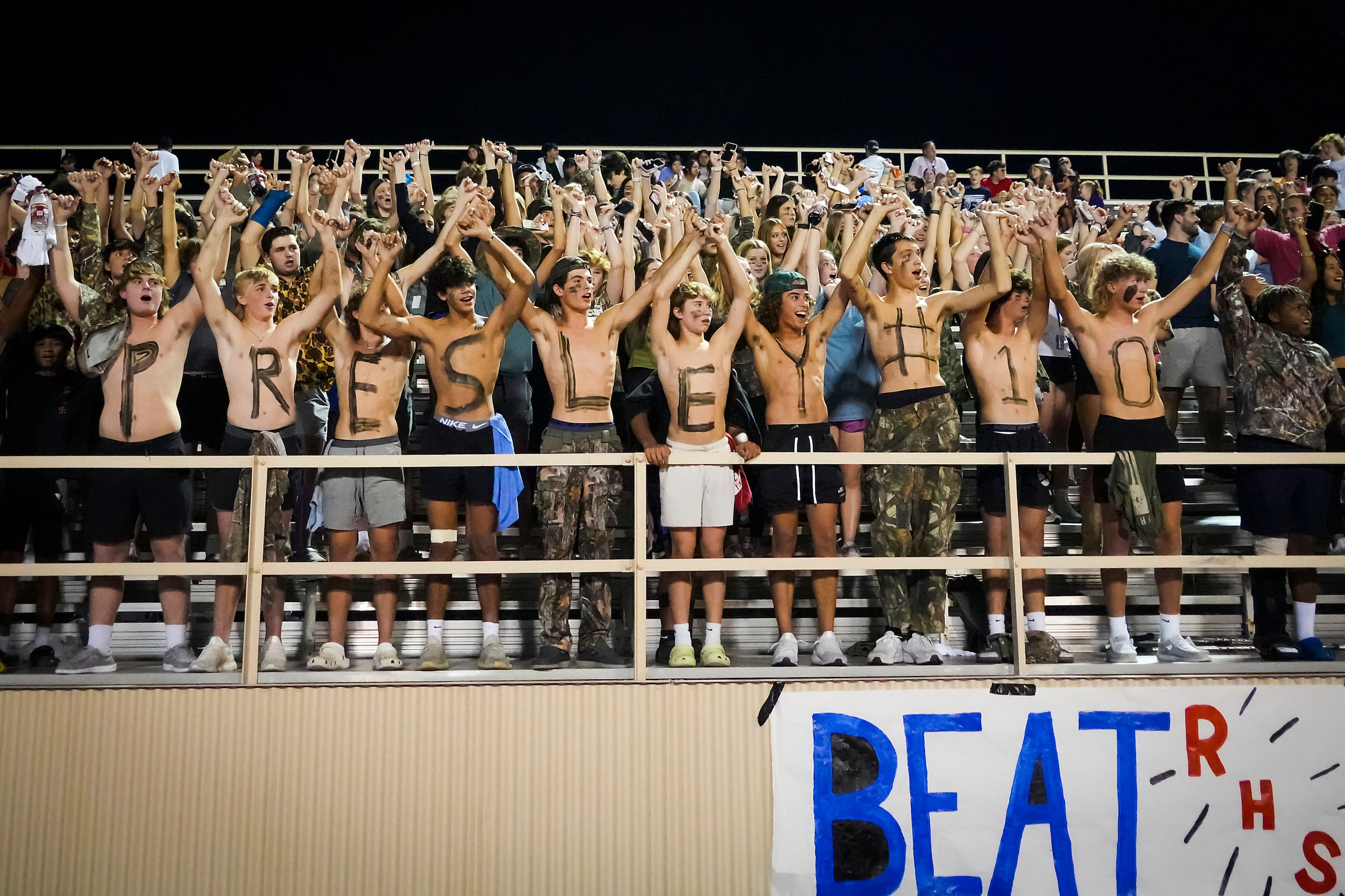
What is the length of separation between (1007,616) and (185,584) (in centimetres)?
416

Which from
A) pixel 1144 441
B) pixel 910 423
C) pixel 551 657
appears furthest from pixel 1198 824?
pixel 551 657

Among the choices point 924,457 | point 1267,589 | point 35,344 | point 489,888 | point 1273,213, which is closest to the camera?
point 489,888

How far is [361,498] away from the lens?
5191 millimetres

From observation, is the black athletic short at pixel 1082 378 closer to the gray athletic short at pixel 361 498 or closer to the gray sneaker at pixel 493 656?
the gray sneaker at pixel 493 656

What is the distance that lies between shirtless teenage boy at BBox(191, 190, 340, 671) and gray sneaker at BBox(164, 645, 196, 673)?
231 mm

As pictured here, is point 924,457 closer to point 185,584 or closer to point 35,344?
point 185,584

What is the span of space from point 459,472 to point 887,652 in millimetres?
2277

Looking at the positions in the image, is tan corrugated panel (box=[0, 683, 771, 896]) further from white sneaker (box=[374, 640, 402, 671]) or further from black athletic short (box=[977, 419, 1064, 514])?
black athletic short (box=[977, 419, 1064, 514])

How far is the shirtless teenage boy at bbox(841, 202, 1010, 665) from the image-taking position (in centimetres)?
525

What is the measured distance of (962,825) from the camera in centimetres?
453

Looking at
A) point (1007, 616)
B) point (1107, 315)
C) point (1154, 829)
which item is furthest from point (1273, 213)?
point (1154, 829)

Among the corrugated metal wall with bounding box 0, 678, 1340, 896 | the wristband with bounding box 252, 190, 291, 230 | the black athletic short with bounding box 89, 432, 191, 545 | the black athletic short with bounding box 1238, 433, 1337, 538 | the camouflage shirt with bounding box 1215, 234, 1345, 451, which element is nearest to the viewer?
the corrugated metal wall with bounding box 0, 678, 1340, 896

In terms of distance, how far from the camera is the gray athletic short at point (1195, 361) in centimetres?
672

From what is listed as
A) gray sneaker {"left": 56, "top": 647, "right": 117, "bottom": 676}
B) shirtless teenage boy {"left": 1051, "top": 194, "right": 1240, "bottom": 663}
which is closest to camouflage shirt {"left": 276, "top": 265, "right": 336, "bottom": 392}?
gray sneaker {"left": 56, "top": 647, "right": 117, "bottom": 676}
